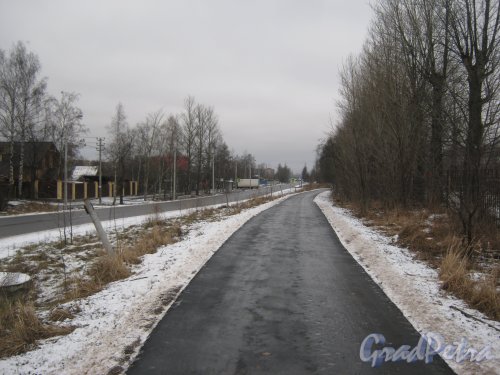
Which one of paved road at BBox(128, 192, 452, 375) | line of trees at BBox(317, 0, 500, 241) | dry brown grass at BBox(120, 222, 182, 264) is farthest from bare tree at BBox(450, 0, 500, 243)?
dry brown grass at BBox(120, 222, 182, 264)

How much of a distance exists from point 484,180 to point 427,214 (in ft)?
21.2

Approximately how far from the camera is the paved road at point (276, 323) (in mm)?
4145

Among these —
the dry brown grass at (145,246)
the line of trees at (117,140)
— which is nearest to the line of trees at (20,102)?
the line of trees at (117,140)

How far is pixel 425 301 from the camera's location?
20.2ft

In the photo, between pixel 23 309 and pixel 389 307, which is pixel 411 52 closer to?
pixel 389 307

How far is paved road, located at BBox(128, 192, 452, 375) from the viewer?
13.6 ft

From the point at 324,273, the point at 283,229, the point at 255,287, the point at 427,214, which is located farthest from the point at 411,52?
the point at 255,287

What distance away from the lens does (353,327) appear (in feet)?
17.1

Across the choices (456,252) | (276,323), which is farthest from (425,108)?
(276,323)

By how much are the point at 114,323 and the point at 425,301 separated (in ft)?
14.2

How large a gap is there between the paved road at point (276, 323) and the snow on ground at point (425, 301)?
8.8 inches

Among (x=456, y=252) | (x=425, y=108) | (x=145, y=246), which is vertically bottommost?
(x=145, y=246)

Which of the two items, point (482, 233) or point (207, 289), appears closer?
point (207, 289)

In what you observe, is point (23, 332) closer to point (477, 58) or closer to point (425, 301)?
point (425, 301)
